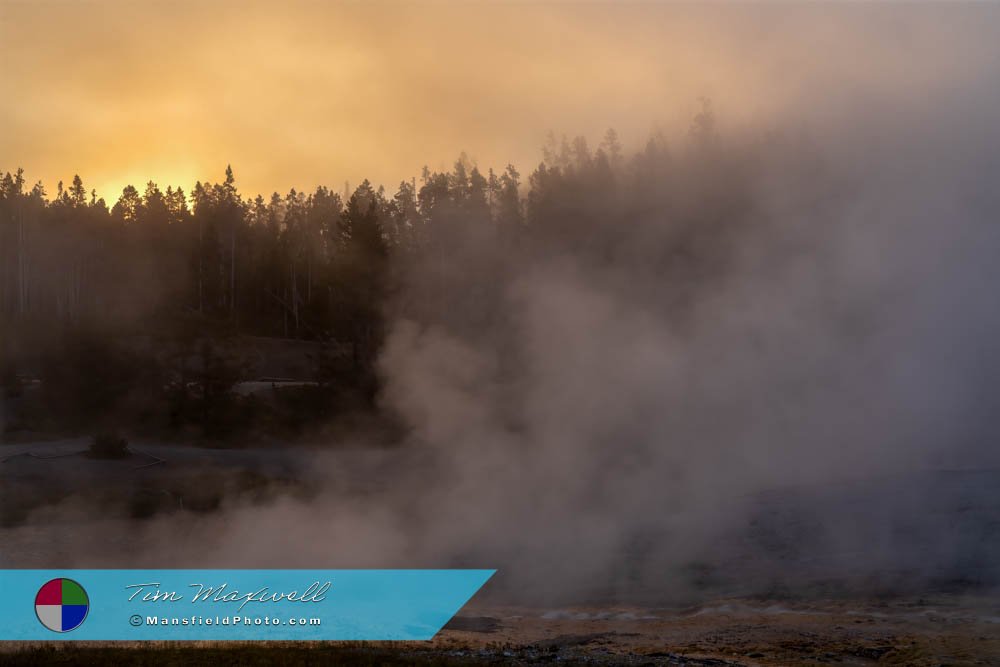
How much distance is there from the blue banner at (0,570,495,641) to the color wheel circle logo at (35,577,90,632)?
0.01 meters

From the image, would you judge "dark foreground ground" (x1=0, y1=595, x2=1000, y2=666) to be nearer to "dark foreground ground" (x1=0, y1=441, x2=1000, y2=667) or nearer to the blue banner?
"dark foreground ground" (x1=0, y1=441, x2=1000, y2=667)

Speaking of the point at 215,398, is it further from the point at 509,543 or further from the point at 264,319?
the point at 264,319

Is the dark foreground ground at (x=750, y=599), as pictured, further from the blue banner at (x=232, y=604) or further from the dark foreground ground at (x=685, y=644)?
the blue banner at (x=232, y=604)

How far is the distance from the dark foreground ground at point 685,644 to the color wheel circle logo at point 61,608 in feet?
0.98

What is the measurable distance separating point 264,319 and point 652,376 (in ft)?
130

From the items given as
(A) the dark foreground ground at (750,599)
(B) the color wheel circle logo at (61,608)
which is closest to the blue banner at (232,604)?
(B) the color wheel circle logo at (61,608)

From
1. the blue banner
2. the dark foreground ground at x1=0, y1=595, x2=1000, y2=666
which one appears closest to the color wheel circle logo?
the blue banner

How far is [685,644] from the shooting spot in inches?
414

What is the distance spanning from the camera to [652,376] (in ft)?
64.2

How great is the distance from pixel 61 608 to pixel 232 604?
6.32ft

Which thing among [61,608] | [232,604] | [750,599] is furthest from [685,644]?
[61,608]

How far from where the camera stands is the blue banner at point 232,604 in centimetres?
1027

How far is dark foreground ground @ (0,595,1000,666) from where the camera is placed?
9727mm

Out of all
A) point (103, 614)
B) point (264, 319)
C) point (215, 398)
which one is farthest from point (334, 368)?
point (264, 319)
